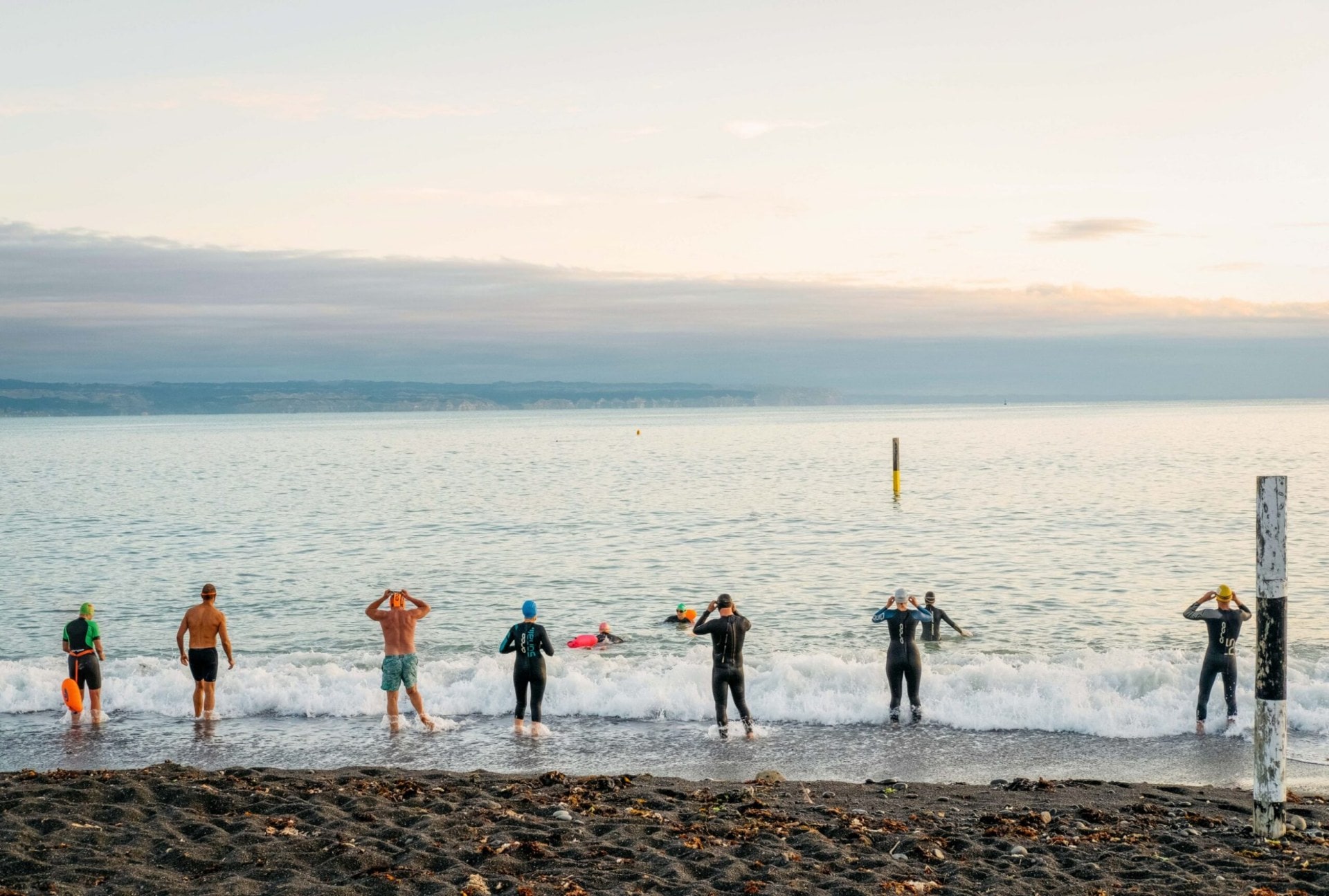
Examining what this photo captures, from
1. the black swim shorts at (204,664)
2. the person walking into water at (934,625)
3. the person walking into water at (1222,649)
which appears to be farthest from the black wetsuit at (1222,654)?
the black swim shorts at (204,664)

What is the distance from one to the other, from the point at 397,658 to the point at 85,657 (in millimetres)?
4826

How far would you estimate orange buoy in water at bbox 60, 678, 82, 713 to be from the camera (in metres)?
16.2

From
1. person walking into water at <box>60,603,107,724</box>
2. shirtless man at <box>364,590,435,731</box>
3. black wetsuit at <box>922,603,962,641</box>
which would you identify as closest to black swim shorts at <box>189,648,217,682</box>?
person walking into water at <box>60,603,107,724</box>

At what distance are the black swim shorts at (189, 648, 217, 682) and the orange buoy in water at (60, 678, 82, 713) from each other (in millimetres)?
1634

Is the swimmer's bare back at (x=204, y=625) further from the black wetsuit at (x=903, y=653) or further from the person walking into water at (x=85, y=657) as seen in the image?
the black wetsuit at (x=903, y=653)

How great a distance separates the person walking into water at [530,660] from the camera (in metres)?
15.3

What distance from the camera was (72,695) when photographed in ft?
53.5

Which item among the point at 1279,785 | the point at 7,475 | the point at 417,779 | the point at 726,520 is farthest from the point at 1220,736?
the point at 7,475

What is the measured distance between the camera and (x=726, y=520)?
44812 millimetres

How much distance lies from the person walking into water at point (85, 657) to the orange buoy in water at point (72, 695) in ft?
0.23

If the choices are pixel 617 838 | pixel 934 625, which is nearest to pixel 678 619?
pixel 934 625

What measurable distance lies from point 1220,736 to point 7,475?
298ft

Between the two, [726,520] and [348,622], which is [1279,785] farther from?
[726,520]

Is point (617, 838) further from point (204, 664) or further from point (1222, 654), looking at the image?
point (204, 664)
